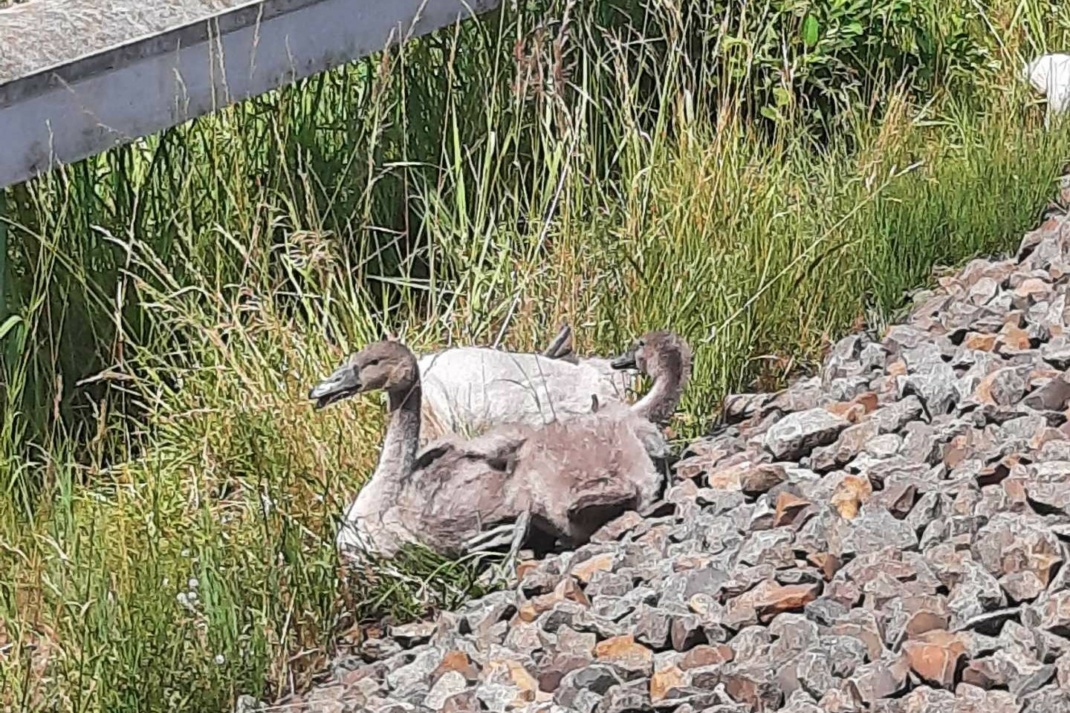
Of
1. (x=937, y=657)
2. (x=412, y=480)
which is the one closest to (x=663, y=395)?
(x=412, y=480)

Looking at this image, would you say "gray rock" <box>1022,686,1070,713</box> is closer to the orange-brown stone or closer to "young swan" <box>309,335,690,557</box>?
the orange-brown stone

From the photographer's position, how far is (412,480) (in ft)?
12.7

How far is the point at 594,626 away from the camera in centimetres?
346

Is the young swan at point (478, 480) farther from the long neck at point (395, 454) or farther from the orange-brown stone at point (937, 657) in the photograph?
the orange-brown stone at point (937, 657)

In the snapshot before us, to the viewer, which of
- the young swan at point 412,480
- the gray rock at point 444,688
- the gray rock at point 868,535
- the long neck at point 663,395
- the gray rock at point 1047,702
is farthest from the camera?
the long neck at point 663,395

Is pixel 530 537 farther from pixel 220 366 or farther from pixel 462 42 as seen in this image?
pixel 462 42

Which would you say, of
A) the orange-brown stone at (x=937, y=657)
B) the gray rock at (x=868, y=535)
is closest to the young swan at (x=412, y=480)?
the gray rock at (x=868, y=535)

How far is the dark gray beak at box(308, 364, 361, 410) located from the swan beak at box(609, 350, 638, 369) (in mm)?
755

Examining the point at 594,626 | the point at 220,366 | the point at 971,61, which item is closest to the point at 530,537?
the point at 594,626

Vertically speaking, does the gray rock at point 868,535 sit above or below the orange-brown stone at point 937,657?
below

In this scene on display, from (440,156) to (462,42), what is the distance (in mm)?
576

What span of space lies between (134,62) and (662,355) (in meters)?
1.46

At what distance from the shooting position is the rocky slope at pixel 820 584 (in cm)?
310

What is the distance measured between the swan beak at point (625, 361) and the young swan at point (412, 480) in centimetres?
50
